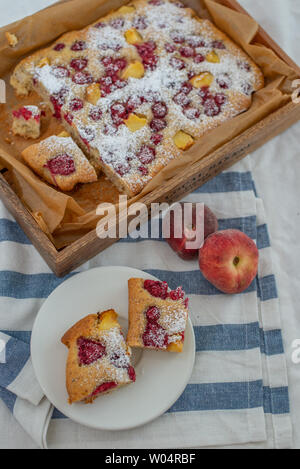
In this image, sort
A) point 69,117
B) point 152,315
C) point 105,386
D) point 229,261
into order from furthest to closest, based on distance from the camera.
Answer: point 69,117 → point 229,261 → point 152,315 → point 105,386

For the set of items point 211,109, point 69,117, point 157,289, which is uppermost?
point 69,117

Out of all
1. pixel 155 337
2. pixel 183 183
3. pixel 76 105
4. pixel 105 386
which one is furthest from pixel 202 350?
pixel 76 105

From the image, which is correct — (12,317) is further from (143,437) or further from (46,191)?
(143,437)

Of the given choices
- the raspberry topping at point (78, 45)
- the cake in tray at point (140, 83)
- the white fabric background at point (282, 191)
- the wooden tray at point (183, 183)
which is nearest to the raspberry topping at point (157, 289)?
the wooden tray at point (183, 183)

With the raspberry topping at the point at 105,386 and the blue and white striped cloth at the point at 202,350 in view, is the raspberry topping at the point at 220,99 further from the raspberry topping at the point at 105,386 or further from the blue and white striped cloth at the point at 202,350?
the raspberry topping at the point at 105,386

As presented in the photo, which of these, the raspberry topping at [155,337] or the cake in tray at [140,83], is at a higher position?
the cake in tray at [140,83]

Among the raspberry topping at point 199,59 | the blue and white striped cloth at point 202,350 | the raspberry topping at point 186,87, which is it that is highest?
the raspberry topping at point 199,59

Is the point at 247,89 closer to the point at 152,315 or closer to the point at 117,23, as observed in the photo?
the point at 117,23
